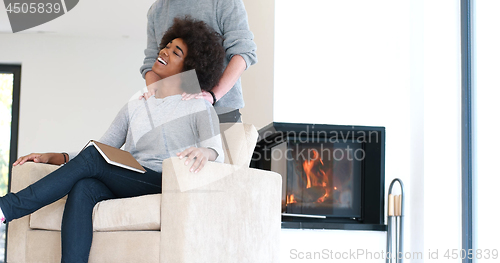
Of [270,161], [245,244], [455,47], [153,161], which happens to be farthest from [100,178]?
[455,47]

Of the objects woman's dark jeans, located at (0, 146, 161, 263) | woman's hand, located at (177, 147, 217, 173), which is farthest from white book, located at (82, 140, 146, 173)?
woman's hand, located at (177, 147, 217, 173)

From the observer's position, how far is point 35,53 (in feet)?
17.3

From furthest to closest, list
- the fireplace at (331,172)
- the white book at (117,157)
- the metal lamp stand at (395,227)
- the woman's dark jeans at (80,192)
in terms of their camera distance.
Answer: the fireplace at (331,172)
the metal lamp stand at (395,227)
the white book at (117,157)
the woman's dark jeans at (80,192)

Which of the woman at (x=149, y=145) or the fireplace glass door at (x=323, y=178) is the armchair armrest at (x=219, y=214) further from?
the fireplace glass door at (x=323, y=178)

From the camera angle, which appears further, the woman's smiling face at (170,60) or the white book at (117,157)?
the woman's smiling face at (170,60)

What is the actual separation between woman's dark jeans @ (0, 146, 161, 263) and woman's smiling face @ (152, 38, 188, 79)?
42 centimetres

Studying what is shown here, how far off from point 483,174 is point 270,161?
127 cm

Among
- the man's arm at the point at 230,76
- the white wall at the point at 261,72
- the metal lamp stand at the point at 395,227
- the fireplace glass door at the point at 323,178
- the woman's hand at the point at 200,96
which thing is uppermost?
the white wall at the point at 261,72

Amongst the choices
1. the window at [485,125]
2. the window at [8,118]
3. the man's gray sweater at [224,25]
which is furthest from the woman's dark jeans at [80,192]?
the window at [8,118]

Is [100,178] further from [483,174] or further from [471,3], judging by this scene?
[471,3]

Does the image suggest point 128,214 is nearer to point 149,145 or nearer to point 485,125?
point 149,145

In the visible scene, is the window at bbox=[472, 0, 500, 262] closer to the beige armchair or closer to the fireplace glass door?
the fireplace glass door

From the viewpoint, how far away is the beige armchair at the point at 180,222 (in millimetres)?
1533

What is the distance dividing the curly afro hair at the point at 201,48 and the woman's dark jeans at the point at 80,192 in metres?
0.48
